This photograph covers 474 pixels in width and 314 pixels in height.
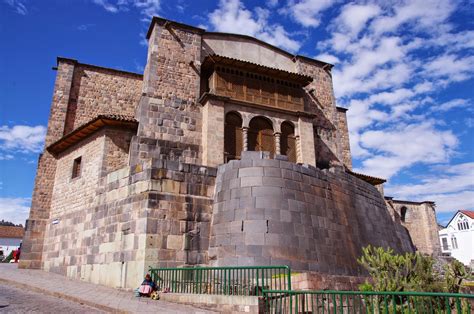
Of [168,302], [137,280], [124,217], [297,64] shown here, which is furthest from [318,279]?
[297,64]

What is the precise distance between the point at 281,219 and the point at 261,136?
7.77 m

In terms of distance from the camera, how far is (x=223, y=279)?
9977 millimetres

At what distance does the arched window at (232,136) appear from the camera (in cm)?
1827

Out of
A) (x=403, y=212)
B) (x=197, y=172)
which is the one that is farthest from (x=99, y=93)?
(x=403, y=212)

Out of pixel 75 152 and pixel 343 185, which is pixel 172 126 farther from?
pixel 343 185

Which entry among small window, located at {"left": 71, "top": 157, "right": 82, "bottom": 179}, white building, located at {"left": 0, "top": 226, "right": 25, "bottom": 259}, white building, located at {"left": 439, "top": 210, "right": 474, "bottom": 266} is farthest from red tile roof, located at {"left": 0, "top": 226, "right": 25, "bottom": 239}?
white building, located at {"left": 439, "top": 210, "right": 474, "bottom": 266}

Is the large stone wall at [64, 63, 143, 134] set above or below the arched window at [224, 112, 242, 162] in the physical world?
above

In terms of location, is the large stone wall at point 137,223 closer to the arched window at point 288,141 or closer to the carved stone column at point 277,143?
the carved stone column at point 277,143

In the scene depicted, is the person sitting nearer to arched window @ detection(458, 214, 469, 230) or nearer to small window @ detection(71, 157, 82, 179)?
small window @ detection(71, 157, 82, 179)

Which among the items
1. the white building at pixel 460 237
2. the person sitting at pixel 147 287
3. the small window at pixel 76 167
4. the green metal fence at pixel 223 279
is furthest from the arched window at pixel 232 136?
the white building at pixel 460 237

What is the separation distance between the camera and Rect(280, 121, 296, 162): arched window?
1979cm

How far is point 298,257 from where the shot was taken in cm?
1184

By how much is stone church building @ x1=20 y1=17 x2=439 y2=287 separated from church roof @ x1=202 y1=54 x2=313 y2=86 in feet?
0.24

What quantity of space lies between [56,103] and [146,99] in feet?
20.0
